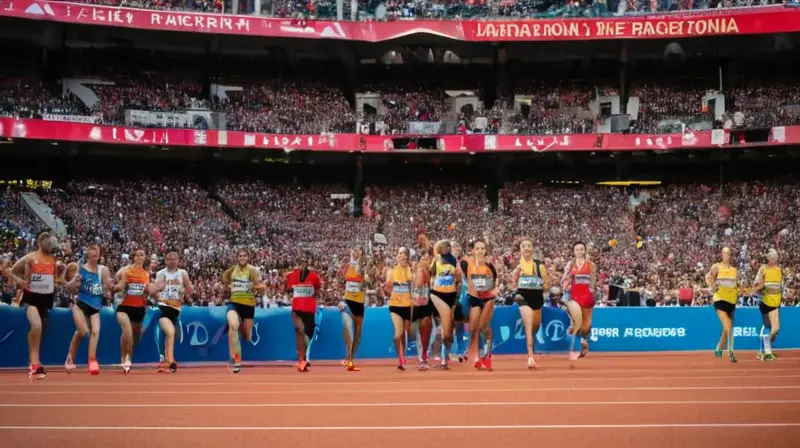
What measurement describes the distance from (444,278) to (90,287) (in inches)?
227

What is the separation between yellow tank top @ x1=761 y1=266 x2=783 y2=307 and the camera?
805 inches

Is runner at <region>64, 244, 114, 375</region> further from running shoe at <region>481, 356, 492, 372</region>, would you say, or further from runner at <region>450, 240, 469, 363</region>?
running shoe at <region>481, 356, 492, 372</region>

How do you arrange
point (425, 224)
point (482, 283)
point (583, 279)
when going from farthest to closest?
1. point (425, 224)
2. point (583, 279)
3. point (482, 283)

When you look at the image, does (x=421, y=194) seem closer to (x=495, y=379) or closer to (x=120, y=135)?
(x=120, y=135)

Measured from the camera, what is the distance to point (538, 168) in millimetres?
47719

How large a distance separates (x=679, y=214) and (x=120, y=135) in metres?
21.7

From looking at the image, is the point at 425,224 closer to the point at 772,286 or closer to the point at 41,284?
the point at 772,286

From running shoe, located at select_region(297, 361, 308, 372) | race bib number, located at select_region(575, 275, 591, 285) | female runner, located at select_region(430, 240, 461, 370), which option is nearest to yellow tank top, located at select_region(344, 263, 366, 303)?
running shoe, located at select_region(297, 361, 308, 372)

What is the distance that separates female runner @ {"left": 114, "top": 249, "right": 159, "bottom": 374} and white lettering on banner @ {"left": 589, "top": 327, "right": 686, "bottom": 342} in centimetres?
1149

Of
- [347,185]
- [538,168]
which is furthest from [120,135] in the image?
[538,168]

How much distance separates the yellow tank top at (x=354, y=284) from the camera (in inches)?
741

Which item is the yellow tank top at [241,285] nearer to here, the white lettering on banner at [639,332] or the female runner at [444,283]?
the female runner at [444,283]

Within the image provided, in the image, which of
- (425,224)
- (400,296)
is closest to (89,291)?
(400,296)

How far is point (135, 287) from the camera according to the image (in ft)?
59.8
